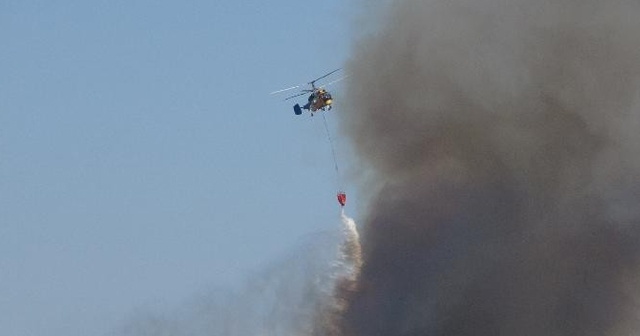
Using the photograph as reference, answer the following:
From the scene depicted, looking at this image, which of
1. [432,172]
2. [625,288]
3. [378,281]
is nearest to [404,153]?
[432,172]

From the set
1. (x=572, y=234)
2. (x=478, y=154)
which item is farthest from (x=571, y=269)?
(x=478, y=154)

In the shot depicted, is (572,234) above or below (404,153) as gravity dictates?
below

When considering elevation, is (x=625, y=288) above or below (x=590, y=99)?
below

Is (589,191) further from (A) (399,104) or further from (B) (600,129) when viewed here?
(A) (399,104)

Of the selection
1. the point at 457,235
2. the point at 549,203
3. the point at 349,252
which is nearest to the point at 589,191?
the point at 549,203

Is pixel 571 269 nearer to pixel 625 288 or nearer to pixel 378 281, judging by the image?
pixel 625 288

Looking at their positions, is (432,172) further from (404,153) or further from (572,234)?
(572,234)

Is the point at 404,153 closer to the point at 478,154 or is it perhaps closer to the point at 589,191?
the point at 478,154

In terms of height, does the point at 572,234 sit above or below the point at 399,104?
below
